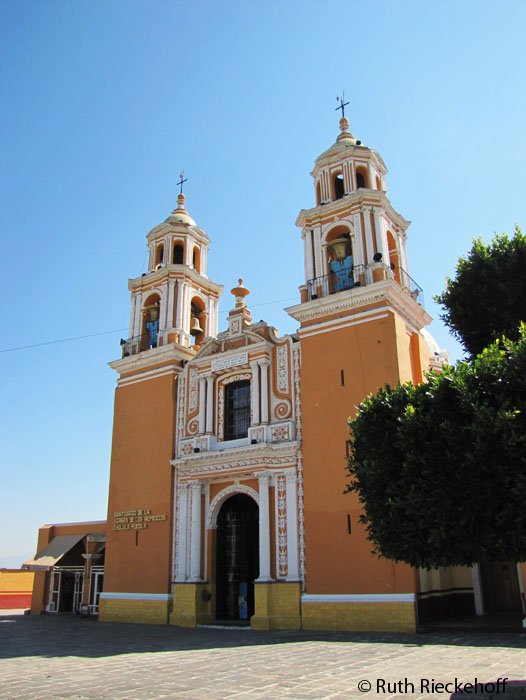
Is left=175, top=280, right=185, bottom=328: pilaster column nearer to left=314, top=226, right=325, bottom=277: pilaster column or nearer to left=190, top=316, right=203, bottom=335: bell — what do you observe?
left=190, top=316, right=203, bottom=335: bell

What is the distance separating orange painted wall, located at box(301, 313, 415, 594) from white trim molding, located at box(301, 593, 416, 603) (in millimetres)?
106

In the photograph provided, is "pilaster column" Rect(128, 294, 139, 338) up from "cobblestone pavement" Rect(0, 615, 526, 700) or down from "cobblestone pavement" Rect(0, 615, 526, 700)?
up

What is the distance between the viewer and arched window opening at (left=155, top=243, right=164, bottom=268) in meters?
24.2

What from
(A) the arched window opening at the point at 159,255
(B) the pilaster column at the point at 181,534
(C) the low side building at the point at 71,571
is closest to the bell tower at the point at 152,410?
(A) the arched window opening at the point at 159,255

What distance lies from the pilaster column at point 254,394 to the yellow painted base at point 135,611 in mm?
6223

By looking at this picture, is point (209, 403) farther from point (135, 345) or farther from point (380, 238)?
point (380, 238)

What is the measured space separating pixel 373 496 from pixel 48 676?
5681mm

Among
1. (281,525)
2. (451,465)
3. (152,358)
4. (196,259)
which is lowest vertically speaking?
(281,525)

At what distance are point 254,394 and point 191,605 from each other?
6.52m

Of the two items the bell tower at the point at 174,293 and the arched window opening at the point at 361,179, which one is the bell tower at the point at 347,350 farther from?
the bell tower at the point at 174,293

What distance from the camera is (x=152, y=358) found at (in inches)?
847

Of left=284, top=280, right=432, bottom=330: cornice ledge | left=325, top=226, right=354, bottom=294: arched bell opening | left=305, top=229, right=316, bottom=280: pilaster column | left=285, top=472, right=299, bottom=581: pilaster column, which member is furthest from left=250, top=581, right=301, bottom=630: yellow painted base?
left=305, top=229, right=316, bottom=280: pilaster column

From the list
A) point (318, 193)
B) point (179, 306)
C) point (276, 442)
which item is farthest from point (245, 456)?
point (318, 193)

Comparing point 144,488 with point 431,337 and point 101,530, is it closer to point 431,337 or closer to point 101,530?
point 101,530
